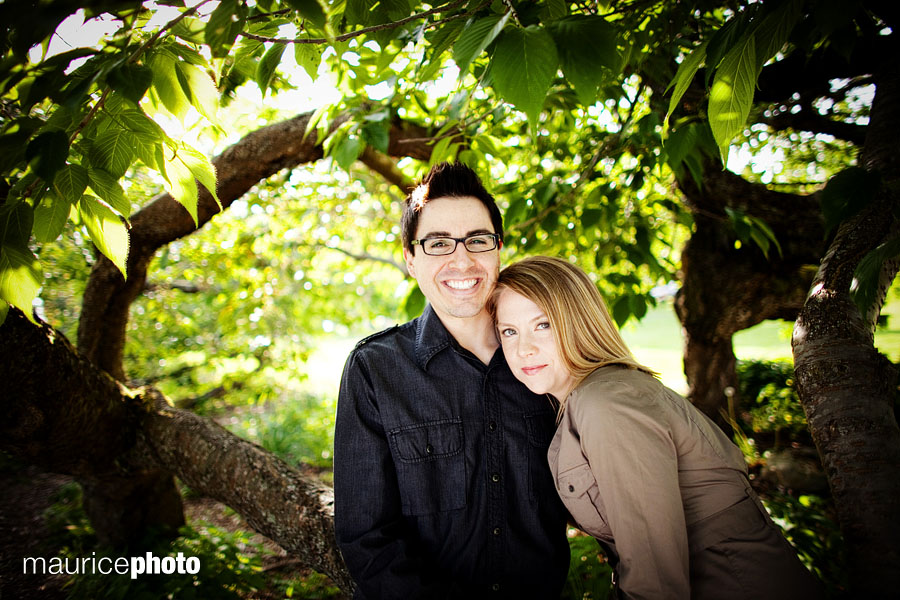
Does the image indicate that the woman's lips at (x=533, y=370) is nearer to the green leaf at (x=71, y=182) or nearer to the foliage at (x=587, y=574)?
the green leaf at (x=71, y=182)

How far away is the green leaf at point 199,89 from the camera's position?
3.17ft

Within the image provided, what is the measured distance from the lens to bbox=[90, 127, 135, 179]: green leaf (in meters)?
1.02

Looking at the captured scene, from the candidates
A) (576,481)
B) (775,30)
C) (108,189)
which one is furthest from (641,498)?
(108,189)

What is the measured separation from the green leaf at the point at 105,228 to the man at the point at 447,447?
2.97 feet

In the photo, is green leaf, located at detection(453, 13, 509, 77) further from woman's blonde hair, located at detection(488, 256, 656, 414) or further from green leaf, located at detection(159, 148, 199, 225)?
woman's blonde hair, located at detection(488, 256, 656, 414)

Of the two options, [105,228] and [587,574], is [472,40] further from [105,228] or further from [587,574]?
[587,574]

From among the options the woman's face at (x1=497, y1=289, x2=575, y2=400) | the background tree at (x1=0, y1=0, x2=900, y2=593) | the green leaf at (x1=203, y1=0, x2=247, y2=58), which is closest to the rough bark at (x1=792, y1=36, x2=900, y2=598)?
the background tree at (x1=0, y1=0, x2=900, y2=593)

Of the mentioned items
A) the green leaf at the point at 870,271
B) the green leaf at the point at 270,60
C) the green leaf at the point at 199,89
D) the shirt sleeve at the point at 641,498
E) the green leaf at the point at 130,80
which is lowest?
the shirt sleeve at the point at 641,498

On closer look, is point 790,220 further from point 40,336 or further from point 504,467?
point 40,336

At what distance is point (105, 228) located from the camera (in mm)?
1073

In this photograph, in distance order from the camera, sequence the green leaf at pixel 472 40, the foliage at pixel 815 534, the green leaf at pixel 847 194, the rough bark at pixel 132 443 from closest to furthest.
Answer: the green leaf at pixel 472 40 < the green leaf at pixel 847 194 < the rough bark at pixel 132 443 < the foliage at pixel 815 534

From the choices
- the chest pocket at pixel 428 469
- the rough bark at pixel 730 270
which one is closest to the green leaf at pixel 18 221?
the chest pocket at pixel 428 469

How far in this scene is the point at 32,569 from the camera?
3.18m

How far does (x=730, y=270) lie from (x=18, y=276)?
423 centimetres
